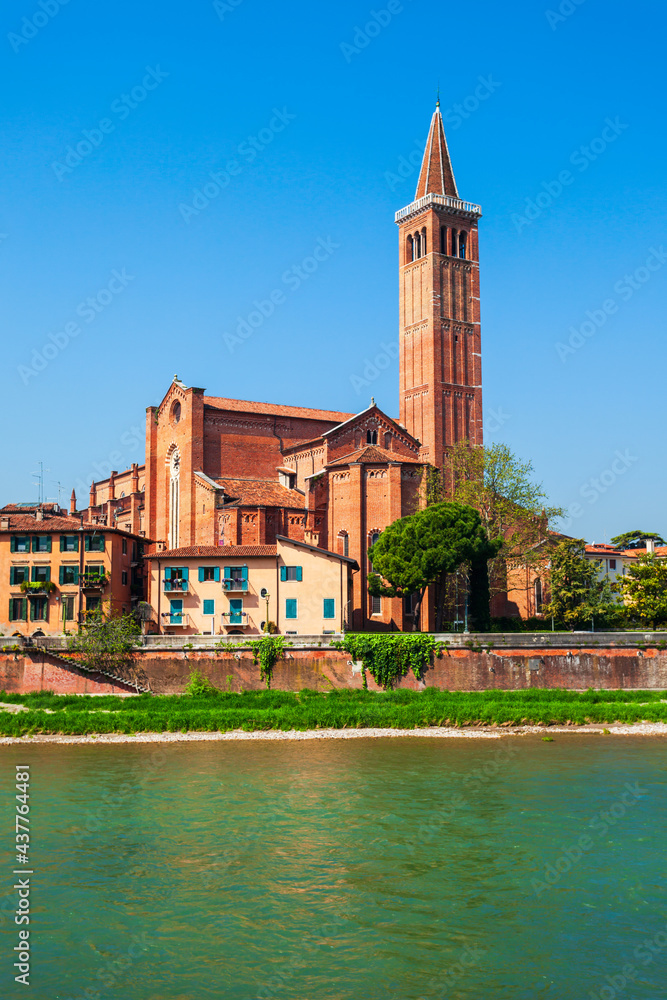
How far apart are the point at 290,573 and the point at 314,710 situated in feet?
33.4

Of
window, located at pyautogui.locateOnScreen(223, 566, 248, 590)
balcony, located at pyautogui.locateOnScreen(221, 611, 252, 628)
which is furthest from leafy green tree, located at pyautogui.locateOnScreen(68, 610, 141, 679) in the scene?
window, located at pyautogui.locateOnScreen(223, 566, 248, 590)

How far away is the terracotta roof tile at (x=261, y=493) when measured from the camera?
5428cm

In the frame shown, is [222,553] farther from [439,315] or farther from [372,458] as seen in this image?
[439,315]

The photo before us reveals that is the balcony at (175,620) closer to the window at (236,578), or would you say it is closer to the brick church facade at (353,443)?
the window at (236,578)

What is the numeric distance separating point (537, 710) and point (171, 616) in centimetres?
1897

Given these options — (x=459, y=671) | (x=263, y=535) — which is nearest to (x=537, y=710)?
(x=459, y=671)

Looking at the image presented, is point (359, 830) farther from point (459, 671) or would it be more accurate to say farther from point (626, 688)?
point (626, 688)

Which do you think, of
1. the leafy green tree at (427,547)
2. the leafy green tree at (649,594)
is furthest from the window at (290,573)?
the leafy green tree at (649,594)

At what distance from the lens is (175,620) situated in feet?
145

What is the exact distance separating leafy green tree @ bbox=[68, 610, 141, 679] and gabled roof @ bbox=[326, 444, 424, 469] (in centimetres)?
1783

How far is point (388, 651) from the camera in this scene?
3984 cm

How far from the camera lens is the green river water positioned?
12.4 meters

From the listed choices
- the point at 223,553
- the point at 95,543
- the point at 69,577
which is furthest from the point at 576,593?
the point at 69,577

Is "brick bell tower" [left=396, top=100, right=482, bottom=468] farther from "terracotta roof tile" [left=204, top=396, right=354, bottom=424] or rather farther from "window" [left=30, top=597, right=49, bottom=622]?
"window" [left=30, top=597, right=49, bottom=622]
